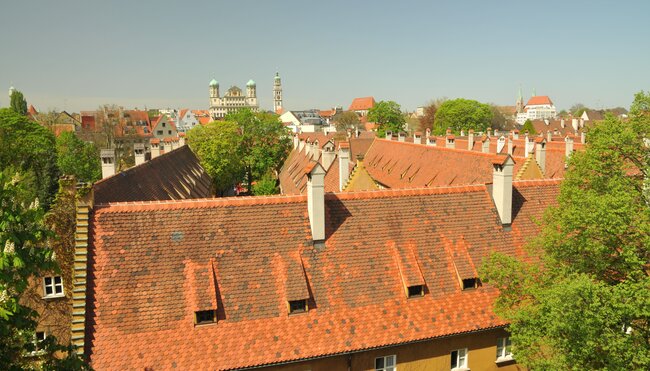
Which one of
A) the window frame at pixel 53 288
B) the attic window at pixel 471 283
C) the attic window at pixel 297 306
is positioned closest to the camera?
the attic window at pixel 297 306

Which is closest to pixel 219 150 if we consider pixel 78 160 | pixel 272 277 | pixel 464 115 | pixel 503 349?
pixel 78 160

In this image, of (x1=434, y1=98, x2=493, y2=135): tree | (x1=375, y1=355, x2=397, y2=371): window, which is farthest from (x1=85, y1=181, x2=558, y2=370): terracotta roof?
(x1=434, y1=98, x2=493, y2=135): tree

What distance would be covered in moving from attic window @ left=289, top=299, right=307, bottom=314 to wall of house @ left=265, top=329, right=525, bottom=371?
1614 millimetres

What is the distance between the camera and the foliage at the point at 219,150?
6450 cm

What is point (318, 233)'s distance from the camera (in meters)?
17.0

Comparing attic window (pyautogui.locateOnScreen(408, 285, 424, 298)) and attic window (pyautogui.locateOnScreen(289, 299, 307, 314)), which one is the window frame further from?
attic window (pyautogui.locateOnScreen(408, 285, 424, 298))

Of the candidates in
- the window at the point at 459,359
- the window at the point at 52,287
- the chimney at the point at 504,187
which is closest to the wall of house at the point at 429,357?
the window at the point at 459,359

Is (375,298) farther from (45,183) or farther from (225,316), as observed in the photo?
(45,183)

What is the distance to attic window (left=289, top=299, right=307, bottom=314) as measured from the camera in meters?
15.3

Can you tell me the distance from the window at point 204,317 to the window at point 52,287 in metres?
7.61

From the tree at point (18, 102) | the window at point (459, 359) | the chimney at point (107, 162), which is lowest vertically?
the window at point (459, 359)

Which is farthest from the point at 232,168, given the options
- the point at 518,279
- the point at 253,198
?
the point at 518,279

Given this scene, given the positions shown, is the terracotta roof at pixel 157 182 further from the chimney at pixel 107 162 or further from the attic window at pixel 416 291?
the attic window at pixel 416 291

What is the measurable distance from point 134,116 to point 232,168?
56576 millimetres
